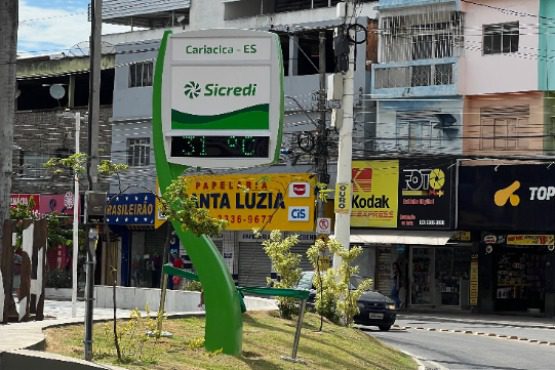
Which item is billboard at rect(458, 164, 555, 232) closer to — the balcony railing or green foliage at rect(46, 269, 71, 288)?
the balcony railing

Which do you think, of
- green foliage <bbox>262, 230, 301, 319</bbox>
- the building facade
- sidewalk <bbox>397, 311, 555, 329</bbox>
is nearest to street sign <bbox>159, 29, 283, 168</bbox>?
green foliage <bbox>262, 230, 301, 319</bbox>

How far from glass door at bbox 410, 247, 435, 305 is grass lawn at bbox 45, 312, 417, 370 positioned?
21.5m

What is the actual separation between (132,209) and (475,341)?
24210mm

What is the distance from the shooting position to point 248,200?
1804 inches

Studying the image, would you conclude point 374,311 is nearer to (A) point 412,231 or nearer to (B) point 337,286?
(B) point 337,286

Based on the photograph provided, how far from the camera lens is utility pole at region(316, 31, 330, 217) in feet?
130

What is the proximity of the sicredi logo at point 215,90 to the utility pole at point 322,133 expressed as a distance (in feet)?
78.2

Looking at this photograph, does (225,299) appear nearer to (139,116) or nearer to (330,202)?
(330,202)

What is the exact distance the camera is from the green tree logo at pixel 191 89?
1554 centimetres

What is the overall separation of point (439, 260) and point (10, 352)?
31.5 metres

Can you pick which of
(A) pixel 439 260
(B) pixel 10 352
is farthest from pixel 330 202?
(B) pixel 10 352

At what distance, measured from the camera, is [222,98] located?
15.4m

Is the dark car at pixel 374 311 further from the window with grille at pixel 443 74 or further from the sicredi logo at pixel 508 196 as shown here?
the window with grille at pixel 443 74

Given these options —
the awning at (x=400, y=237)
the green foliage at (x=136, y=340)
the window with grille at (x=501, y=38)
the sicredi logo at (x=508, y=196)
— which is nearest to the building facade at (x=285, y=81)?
the awning at (x=400, y=237)
